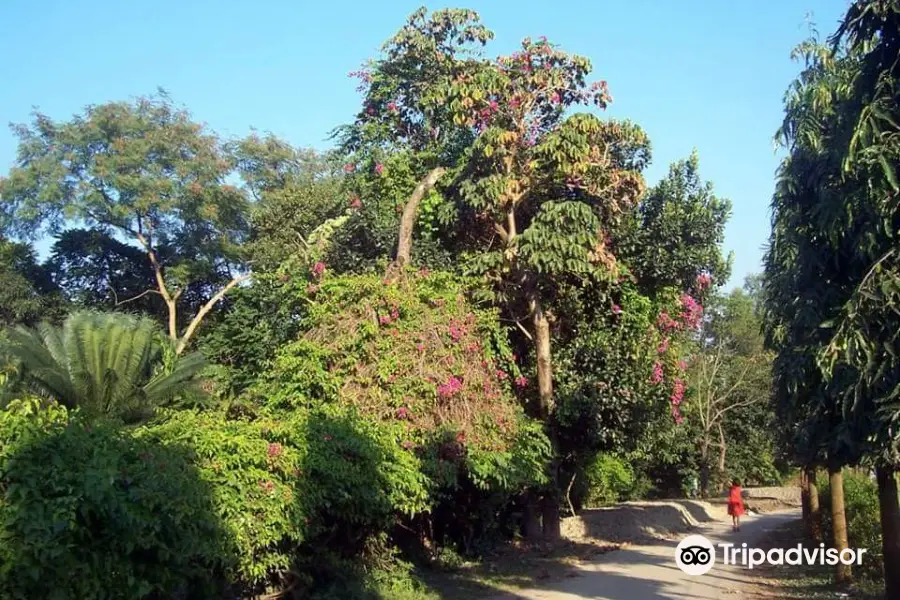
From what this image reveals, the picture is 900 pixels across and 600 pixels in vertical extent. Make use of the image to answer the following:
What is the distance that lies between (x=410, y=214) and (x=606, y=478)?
13.2m

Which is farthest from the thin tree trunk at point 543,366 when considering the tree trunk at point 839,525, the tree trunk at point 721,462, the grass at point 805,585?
the tree trunk at point 721,462

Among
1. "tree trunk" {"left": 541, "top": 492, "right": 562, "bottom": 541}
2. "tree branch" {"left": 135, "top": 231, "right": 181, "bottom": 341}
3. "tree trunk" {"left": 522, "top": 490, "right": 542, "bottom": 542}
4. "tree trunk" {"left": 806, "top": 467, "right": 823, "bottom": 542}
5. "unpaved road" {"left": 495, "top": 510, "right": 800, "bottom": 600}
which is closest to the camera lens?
"unpaved road" {"left": 495, "top": 510, "right": 800, "bottom": 600}

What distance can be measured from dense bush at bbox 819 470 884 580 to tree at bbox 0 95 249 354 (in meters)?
19.4

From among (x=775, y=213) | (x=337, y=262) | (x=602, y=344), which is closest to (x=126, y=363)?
(x=337, y=262)

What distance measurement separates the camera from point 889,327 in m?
7.53

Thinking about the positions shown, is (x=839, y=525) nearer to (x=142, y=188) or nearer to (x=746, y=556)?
(x=746, y=556)

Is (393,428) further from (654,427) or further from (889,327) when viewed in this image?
(654,427)

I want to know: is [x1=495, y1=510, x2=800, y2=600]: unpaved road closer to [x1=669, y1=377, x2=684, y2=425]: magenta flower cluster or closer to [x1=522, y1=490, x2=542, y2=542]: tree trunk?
[x1=522, y1=490, x2=542, y2=542]: tree trunk

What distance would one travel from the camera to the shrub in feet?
19.0

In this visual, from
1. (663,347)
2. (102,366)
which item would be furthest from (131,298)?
(663,347)

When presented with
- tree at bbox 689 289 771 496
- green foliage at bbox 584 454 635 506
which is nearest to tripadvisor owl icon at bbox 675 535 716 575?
green foliage at bbox 584 454 635 506

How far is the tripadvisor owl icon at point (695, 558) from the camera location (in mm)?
15484

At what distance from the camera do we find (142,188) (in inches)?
1156

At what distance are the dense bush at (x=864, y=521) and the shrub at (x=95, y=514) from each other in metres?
Result: 10.5
